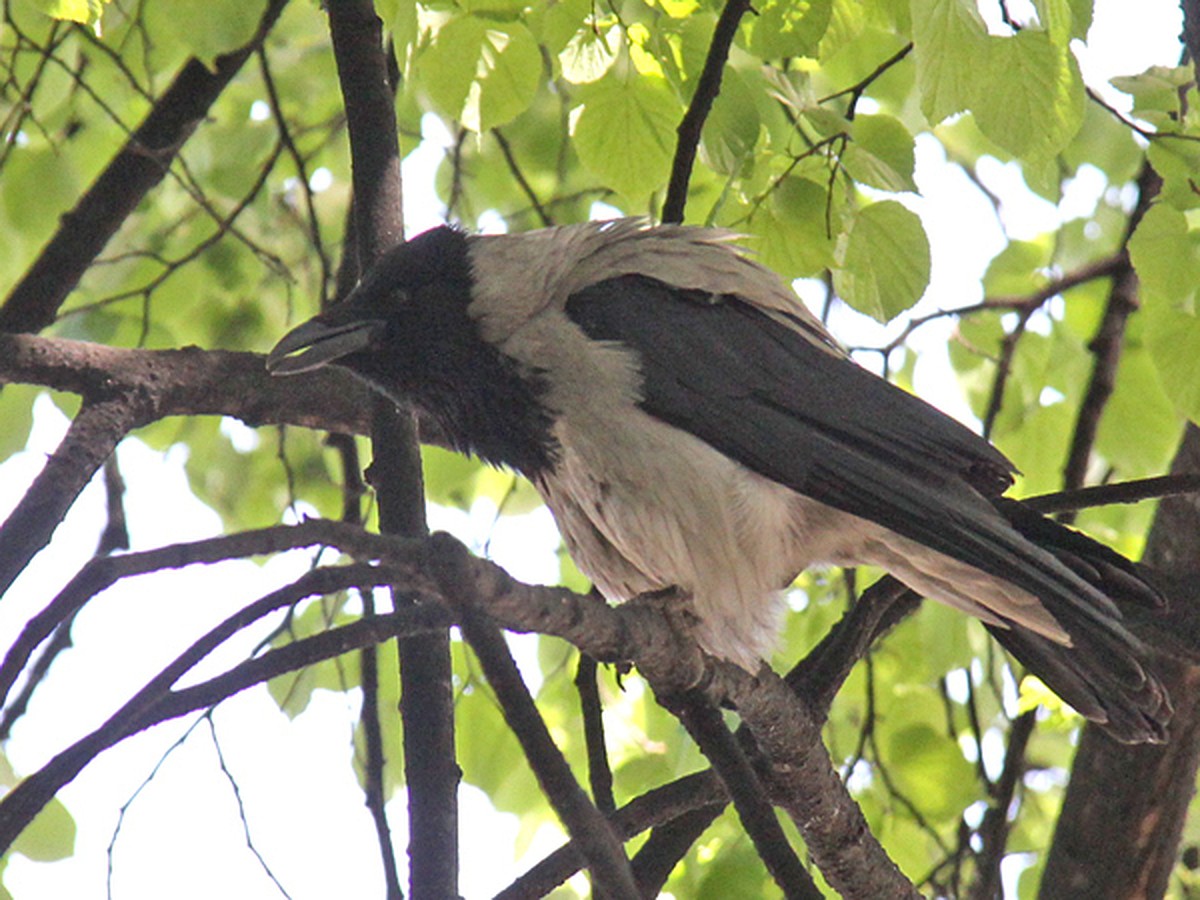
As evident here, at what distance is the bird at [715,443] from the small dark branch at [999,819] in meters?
0.92

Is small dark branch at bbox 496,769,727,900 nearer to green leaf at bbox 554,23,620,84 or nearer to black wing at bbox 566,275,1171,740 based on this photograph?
black wing at bbox 566,275,1171,740

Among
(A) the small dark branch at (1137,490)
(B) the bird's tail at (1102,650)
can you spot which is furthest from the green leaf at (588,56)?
(A) the small dark branch at (1137,490)

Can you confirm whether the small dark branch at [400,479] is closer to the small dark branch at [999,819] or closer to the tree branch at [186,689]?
the tree branch at [186,689]

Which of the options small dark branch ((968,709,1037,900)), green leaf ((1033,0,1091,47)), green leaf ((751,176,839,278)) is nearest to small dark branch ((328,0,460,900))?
green leaf ((751,176,839,278))

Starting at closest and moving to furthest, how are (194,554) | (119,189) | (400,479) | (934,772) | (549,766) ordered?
1. (194,554)
2. (549,766)
3. (400,479)
4. (119,189)
5. (934,772)

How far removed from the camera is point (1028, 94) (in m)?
3.04

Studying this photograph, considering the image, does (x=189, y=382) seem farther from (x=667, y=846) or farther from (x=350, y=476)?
(x=667, y=846)

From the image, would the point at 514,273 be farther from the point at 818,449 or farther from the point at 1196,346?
the point at 1196,346

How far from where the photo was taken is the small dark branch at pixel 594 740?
3400 millimetres

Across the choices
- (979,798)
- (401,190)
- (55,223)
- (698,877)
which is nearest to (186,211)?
(55,223)

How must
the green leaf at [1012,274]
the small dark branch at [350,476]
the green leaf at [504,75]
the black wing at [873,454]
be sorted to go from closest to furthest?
the black wing at [873,454] → the green leaf at [504,75] → the small dark branch at [350,476] → the green leaf at [1012,274]

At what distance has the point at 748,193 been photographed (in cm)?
379

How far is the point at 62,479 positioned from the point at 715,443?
1.59 meters

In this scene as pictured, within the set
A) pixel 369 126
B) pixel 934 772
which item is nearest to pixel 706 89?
pixel 369 126
